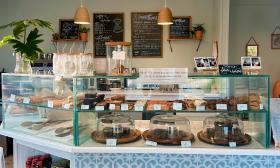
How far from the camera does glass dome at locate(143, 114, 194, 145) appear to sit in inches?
73.4

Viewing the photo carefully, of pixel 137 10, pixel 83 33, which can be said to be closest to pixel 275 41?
pixel 137 10

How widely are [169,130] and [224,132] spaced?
37 cm

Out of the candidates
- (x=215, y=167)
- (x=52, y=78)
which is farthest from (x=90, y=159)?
(x=215, y=167)

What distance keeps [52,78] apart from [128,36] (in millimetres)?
3235

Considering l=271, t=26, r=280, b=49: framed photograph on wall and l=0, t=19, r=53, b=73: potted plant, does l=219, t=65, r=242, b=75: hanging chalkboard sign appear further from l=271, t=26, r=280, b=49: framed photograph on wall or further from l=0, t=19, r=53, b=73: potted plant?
l=271, t=26, r=280, b=49: framed photograph on wall

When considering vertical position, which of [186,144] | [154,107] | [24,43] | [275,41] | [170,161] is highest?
[275,41]

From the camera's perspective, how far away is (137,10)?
518 centimetres

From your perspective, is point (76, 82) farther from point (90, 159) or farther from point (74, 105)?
point (90, 159)

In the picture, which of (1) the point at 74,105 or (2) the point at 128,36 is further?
(2) the point at 128,36

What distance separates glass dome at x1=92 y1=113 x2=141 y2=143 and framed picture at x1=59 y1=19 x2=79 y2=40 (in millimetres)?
3433

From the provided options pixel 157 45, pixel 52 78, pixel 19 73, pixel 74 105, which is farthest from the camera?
pixel 157 45

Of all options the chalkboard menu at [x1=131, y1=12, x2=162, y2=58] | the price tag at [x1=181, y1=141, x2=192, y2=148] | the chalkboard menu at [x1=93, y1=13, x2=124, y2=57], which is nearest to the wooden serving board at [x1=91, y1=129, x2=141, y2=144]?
the price tag at [x1=181, y1=141, x2=192, y2=148]

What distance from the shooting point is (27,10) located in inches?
210

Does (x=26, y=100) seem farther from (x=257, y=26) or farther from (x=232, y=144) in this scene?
(x=257, y=26)
